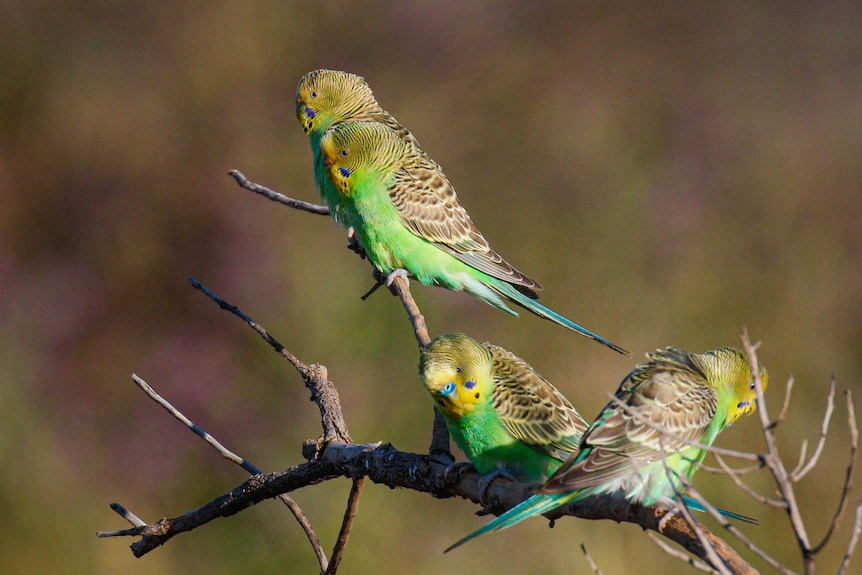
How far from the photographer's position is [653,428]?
89.1 inches

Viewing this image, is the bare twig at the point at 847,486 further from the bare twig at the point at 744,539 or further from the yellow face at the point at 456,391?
the yellow face at the point at 456,391

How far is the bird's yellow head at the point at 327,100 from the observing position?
13.9 ft

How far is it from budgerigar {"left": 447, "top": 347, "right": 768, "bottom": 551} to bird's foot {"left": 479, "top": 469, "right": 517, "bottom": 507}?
4.7 inches

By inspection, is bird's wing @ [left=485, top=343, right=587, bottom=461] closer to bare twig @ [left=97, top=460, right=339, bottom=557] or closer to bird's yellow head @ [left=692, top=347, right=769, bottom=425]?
bird's yellow head @ [left=692, top=347, right=769, bottom=425]

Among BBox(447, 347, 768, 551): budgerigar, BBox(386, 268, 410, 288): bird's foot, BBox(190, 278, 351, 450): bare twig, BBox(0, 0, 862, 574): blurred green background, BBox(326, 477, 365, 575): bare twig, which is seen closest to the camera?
BBox(447, 347, 768, 551): budgerigar

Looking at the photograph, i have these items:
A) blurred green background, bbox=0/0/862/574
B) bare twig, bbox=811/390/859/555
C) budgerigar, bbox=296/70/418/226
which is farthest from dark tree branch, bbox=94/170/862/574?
blurred green background, bbox=0/0/862/574

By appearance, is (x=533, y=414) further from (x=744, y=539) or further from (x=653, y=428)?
(x=744, y=539)

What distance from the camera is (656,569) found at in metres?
4.93

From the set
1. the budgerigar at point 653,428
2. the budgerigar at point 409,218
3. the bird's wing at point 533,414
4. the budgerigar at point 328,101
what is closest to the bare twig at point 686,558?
the budgerigar at point 653,428

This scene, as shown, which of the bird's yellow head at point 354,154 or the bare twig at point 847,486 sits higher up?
the bird's yellow head at point 354,154

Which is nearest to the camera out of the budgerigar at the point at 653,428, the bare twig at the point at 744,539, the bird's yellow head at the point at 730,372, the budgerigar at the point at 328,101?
the bare twig at the point at 744,539

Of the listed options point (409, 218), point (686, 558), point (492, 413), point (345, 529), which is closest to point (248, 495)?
point (345, 529)

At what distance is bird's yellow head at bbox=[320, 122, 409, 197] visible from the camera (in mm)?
3932

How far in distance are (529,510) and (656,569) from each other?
10.0 ft
